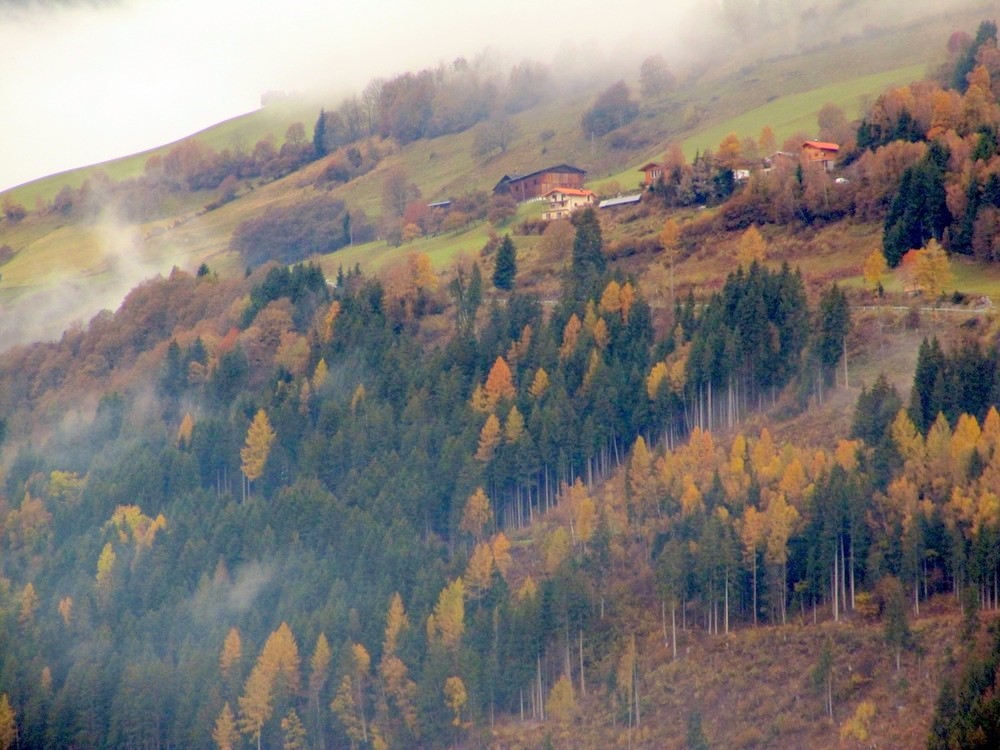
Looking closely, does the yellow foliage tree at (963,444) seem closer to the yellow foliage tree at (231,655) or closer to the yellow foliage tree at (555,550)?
the yellow foliage tree at (555,550)

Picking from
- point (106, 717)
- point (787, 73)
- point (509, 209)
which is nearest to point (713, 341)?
point (106, 717)

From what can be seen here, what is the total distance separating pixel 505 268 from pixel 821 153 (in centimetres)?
3189

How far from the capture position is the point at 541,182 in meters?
172

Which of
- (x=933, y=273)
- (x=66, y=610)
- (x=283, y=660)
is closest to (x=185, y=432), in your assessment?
(x=66, y=610)

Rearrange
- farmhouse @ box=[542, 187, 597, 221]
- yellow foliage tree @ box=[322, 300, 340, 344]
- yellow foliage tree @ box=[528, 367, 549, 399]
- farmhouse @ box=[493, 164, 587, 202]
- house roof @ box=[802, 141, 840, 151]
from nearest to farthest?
yellow foliage tree @ box=[528, 367, 549, 399] → yellow foliage tree @ box=[322, 300, 340, 344] → house roof @ box=[802, 141, 840, 151] → farmhouse @ box=[542, 187, 597, 221] → farmhouse @ box=[493, 164, 587, 202]

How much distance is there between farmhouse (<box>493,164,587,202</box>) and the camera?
172 metres

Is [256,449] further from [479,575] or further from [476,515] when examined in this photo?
[479,575]

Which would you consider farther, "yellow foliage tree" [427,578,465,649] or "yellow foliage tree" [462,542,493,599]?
"yellow foliage tree" [462,542,493,599]

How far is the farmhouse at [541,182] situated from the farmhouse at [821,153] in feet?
114

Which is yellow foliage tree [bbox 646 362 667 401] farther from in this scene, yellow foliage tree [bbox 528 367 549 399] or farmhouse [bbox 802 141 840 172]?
farmhouse [bbox 802 141 840 172]

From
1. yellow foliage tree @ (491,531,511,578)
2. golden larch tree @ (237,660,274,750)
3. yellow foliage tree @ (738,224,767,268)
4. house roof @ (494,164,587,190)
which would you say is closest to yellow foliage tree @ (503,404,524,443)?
yellow foliage tree @ (491,531,511,578)

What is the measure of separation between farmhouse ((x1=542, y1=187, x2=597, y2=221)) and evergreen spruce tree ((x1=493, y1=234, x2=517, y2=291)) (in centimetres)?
2600

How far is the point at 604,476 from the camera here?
331 ft

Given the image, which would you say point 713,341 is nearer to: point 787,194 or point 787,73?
point 787,194
